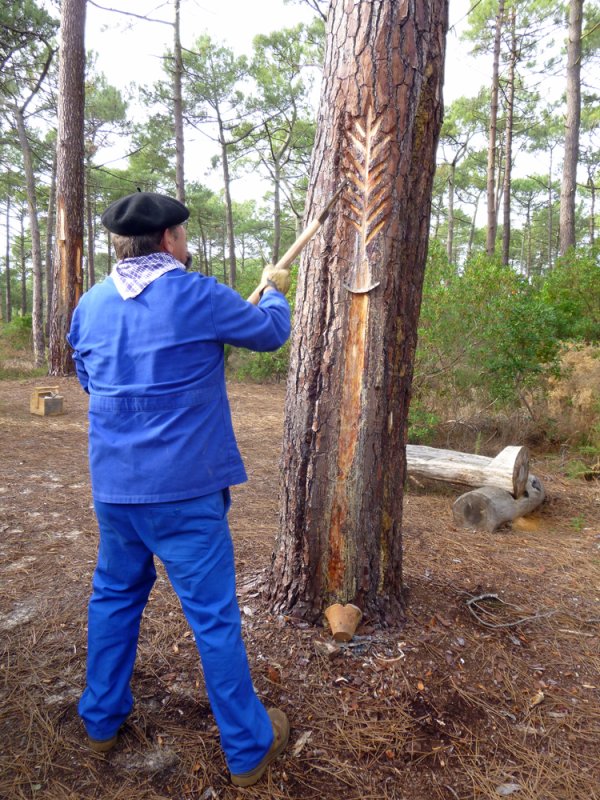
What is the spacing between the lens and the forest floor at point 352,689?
187 centimetres

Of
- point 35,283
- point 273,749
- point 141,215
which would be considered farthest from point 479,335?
point 35,283

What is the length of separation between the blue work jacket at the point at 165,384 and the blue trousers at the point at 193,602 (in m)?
0.09

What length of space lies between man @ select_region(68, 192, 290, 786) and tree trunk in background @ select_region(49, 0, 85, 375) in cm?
940

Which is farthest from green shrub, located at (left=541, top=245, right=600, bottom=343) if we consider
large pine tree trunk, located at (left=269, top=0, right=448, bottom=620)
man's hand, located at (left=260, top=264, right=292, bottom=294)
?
man's hand, located at (left=260, top=264, right=292, bottom=294)

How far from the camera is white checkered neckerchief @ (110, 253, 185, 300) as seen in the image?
179cm

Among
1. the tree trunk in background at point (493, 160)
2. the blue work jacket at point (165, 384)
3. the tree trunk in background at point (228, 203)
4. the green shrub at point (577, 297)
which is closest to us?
the blue work jacket at point (165, 384)

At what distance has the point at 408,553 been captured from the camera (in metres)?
3.62

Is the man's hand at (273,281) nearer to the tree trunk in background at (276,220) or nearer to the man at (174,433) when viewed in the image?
the man at (174,433)

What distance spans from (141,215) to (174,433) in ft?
2.43

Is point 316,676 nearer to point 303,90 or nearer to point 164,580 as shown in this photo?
point 164,580

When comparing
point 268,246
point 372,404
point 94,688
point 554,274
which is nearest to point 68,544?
point 94,688

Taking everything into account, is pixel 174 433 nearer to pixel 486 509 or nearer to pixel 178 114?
pixel 486 509

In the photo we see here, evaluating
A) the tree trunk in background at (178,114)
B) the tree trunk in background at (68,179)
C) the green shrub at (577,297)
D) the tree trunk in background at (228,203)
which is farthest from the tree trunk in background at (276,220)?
the green shrub at (577,297)

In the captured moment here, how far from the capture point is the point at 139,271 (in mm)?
1820
